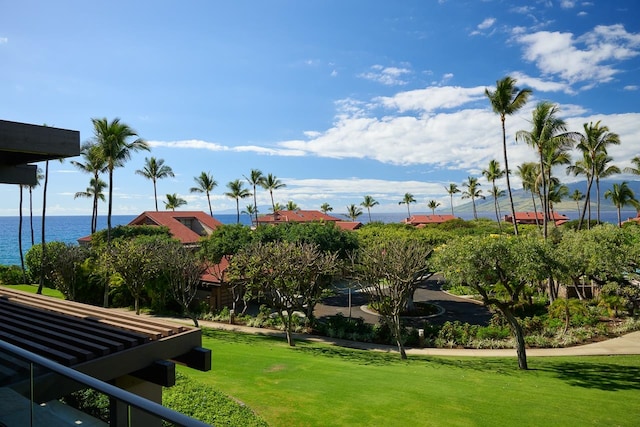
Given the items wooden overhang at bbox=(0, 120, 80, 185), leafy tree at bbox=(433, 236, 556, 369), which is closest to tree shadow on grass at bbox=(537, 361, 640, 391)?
leafy tree at bbox=(433, 236, 556, 369)

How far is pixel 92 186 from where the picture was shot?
50.7 metres

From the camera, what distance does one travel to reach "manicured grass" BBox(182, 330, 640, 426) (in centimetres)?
1073

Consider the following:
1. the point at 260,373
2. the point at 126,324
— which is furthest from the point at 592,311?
the point at 126,324

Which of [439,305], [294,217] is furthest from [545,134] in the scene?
[294,217]

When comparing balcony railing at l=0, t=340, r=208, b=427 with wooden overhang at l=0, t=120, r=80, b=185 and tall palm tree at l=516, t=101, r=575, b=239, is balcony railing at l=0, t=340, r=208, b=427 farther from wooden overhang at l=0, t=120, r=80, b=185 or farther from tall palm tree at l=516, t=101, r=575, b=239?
tall palm tree at l=516, t=101, r=575, b=239

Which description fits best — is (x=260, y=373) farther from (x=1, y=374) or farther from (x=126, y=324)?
(x=1, y=374)

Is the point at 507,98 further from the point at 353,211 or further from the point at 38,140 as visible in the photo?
the point at 353,211

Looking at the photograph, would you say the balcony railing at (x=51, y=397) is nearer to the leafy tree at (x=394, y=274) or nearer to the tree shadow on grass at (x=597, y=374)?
the tree shadow on grass at (x=597, y=374)

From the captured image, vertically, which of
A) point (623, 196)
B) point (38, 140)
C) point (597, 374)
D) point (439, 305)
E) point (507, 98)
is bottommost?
point (597, 374)

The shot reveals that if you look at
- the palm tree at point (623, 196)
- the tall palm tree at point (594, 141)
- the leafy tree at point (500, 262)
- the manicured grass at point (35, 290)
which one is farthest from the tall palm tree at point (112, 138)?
the palm tree at point (623, 196)

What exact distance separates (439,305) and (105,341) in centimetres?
2975

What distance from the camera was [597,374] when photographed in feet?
53.3

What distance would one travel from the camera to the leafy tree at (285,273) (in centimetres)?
2180

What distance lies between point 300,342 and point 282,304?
7.61 feet
